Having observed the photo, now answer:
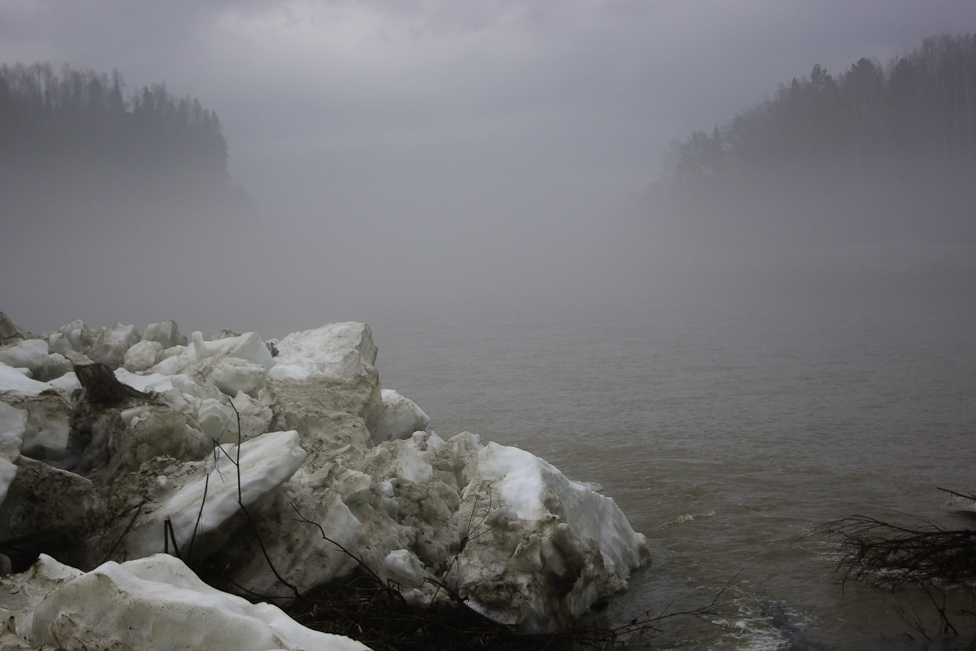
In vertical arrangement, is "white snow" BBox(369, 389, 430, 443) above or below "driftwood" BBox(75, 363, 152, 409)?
below

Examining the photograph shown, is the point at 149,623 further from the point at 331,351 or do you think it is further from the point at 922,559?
the point at 331,351

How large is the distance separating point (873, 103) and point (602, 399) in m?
61.1

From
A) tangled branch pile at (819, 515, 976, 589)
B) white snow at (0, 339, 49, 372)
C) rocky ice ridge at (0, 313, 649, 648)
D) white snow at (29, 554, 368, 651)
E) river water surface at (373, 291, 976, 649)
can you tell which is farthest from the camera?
white snow at (0, 339, 49, 372)

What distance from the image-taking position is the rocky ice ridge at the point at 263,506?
3.91 metres

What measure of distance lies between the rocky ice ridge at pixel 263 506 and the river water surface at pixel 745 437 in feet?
2.73

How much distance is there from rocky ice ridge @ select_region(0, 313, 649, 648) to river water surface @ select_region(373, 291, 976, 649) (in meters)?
0.83

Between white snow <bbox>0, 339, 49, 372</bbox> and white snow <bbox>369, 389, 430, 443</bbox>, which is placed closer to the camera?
white snow <bbox>0, 339, 49, 372</bbox>

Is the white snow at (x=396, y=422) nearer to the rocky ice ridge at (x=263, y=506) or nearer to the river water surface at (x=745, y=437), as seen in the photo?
the rocky ice ridge at (x=263, y=506)

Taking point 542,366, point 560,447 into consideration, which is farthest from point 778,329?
point 560,447

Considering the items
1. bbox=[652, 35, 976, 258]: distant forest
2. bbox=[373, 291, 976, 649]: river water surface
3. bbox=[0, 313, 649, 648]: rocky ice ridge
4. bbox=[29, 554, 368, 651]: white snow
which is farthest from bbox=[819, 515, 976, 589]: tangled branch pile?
bbox=[652, 35, 976, 258]: distant forest

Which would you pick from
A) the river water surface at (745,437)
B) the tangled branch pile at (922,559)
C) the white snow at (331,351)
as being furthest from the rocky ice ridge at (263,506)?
the tangled branch pile at (922,559)

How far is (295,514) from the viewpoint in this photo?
4395 millimetres

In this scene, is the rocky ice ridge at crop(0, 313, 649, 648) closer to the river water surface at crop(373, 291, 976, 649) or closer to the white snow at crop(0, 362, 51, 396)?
the white snow at crop(0, 362, 51, 396)

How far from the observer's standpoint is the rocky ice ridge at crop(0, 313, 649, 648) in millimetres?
3908
